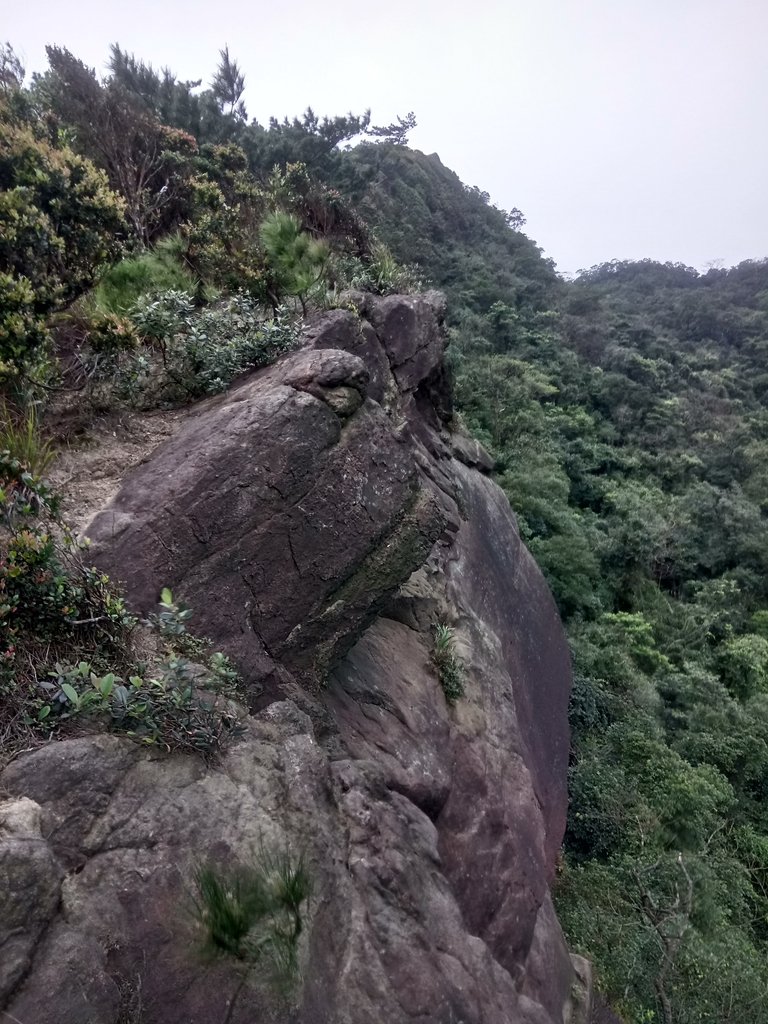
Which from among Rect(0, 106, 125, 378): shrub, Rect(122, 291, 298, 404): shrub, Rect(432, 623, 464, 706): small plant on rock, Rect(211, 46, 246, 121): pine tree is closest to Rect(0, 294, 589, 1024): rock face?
Rect(432, 623, 464, 706): small plant on rock

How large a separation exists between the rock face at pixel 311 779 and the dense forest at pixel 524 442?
2.03ft

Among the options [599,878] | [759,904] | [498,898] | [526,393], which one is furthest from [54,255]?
[526,393]

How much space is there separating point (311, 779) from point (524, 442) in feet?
56.5

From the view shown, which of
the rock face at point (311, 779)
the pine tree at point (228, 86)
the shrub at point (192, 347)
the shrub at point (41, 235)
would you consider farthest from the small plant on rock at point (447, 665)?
the pine tree at point (228, 86)

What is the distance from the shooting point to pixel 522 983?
5.34 meters

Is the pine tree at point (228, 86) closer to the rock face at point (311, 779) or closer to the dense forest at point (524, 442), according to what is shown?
the dense forest at point (524, 442)

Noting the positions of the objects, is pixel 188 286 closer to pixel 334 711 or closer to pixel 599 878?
pixel 334 711

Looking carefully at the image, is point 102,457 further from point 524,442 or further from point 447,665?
point 524,442

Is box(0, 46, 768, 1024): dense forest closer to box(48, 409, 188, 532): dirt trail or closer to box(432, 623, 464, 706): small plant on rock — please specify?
box(48, 409, 188, 532): dirt trail

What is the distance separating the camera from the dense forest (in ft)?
16.6

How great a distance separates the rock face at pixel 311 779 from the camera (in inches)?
111

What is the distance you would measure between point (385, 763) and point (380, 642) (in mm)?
1433

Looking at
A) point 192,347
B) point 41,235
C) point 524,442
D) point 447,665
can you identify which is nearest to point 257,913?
point 447,665

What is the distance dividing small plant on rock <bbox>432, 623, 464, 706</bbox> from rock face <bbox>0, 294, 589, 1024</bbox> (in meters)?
0.09
